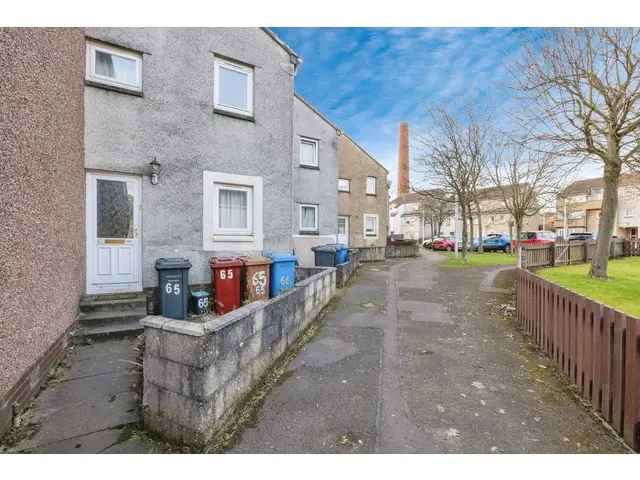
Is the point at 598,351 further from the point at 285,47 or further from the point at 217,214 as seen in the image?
the point at 285,47

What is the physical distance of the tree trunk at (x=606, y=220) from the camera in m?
10.1

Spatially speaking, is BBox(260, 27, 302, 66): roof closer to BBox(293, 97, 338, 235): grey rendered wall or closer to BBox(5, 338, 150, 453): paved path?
BBox(293, 97, 338, 235): grey rendered wall

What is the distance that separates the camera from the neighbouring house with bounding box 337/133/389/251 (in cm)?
1895

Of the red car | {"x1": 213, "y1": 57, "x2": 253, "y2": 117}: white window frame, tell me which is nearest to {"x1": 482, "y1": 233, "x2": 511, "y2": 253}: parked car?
the red car

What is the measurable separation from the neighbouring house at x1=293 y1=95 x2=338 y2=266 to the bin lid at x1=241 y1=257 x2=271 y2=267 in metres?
6.30

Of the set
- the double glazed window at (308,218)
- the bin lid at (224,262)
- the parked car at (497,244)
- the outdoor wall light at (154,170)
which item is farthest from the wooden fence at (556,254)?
the outdoor wall light at (154,170)

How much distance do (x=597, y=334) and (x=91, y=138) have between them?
7.81 metres

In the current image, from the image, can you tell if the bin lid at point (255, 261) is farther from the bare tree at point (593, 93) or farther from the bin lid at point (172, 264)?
the bare tree at point (593, 93)

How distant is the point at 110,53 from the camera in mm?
5984

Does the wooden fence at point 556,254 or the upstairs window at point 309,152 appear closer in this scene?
the wooden fence at point 556,254

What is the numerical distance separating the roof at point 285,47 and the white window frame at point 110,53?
3.10m

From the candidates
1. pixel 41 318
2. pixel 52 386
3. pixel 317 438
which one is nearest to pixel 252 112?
pixel 41 318

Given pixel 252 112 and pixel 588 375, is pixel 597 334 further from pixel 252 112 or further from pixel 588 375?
pixel 252 112

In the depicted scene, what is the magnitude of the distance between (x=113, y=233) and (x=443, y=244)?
29514 mm
